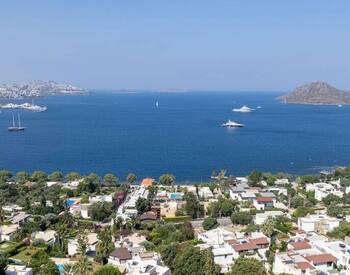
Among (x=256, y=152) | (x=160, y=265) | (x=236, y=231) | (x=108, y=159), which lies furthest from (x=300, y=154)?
(x=160, y=265)

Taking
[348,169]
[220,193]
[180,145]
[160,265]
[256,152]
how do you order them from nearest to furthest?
[160,265], [220,193], [348,169], [256,152], [180,145]

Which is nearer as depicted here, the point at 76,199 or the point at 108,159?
the point at 76,199

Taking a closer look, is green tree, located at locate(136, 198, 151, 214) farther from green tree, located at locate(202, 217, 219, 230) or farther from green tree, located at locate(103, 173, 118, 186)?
green tree, located at locate(103, 173, 118, 186)

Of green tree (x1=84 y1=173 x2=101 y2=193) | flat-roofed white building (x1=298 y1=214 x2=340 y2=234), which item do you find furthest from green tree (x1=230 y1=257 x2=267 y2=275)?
green tree (x1=84 y1=173 x2=101 y2=193)

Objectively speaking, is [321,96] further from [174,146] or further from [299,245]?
[299,245]

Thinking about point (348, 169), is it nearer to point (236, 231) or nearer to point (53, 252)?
point (236, 231)

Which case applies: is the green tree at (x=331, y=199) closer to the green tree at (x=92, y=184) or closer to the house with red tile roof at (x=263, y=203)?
the house with red tile roof at (x=263, y=203)

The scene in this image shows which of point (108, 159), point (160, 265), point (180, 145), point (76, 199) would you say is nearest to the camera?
point (160, 265)

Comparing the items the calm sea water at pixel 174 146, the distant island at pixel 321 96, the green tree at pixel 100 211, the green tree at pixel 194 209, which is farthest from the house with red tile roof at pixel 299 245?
the distant island at pixel 321 96
